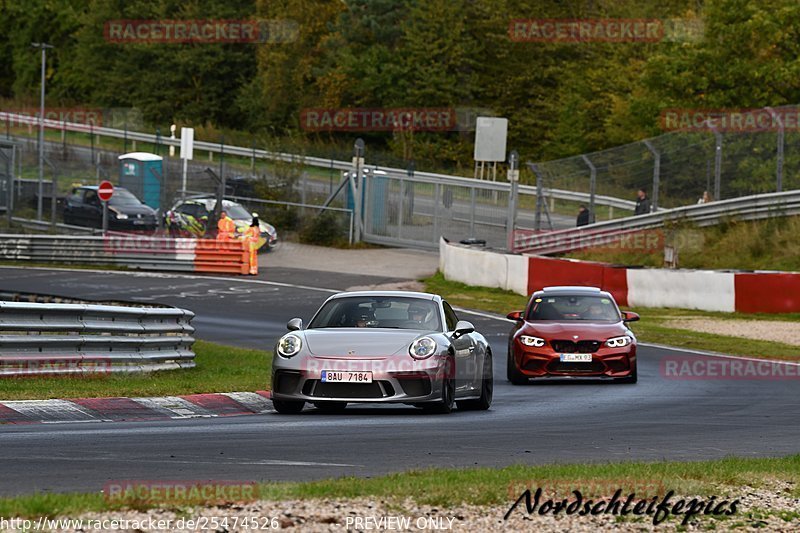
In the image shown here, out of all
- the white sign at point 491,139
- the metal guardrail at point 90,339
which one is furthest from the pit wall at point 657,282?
the metal guardrail at point 90,339

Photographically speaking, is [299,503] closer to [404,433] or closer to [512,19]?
[404,433]

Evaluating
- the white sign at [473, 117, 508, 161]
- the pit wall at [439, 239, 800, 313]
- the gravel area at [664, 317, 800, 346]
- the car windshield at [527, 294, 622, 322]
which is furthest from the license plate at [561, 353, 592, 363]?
the white sign at [473, 117, 508, 161]

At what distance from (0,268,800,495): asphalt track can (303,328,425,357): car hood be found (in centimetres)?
Answer: 64

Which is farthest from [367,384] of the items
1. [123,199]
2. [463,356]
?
[123,199]

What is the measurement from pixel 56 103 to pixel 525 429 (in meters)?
87.3

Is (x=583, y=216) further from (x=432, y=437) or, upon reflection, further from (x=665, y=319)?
(x=432, y=437)


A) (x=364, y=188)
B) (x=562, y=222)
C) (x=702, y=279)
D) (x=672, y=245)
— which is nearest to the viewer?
(x=702, y=279)

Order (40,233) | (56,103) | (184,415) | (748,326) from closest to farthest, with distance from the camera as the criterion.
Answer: (184,415) < (748,326) < (40,233) < (56,103)

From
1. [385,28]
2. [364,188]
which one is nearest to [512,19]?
[385,28]

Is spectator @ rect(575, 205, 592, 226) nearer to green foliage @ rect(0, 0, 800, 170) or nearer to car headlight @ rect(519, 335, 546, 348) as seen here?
car headlight @ rect(519, 335, 546, 348)

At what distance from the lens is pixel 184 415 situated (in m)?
13.9

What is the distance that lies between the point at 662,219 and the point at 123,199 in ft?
59.9

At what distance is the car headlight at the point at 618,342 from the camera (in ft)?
63.4

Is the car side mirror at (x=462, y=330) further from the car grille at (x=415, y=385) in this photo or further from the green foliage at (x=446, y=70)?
the green foliage at (x=446, y=70)
